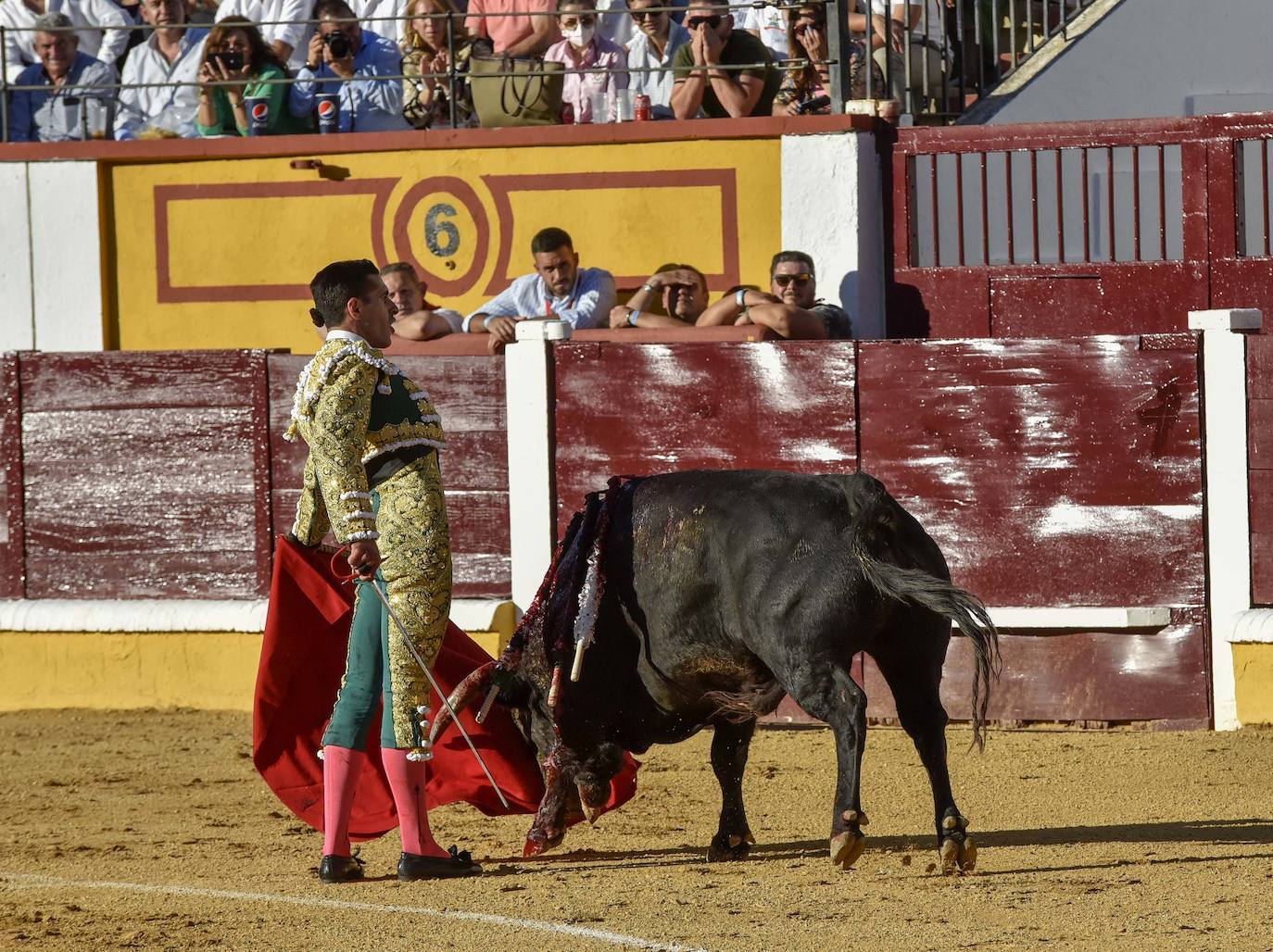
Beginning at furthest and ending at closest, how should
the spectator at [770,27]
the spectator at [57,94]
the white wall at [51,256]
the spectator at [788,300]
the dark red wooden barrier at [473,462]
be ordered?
the spectator at [57,94], the white wall at [51,256], the spectator at [770,27], the spectator at [788,300], the dark red wooden barrier at [473,462]

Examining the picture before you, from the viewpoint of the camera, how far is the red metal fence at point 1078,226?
8.12 metres

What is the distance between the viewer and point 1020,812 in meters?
5.33

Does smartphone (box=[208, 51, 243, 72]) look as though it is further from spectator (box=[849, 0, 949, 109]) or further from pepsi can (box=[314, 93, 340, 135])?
spectator (box=[849, 0, 949, 109])

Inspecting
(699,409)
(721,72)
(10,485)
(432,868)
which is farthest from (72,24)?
Answer: (432,868)

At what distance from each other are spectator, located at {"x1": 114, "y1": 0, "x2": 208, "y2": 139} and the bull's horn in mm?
5717

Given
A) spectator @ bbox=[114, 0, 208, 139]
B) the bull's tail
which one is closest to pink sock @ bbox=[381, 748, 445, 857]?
the bull's tail

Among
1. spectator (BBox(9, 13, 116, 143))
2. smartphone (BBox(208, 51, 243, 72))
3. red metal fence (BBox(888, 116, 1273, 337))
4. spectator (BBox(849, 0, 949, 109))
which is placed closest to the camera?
red metal fence (BBox(888, 116, 1273, 337))

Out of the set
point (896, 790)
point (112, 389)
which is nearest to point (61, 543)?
point (112, 389)

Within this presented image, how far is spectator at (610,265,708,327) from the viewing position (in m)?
8.20

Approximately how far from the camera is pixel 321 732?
510 cm

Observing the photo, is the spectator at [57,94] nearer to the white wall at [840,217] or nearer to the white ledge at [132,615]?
the white ledge at [132,615]

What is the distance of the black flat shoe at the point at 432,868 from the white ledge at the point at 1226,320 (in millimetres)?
3184

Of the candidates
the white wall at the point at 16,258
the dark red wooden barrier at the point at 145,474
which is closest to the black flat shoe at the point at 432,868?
the dark red wooden barrier at the point at 145,474

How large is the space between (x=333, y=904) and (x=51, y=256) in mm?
6116
